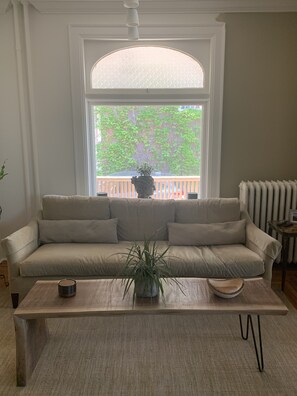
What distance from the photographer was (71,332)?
2.49m

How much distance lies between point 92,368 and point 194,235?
1.50 m

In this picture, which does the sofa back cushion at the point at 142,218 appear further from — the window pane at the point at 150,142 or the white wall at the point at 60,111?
the white wall at the point at 60,111

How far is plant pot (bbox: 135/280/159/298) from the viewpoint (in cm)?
206

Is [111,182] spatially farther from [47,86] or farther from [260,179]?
[260,179]

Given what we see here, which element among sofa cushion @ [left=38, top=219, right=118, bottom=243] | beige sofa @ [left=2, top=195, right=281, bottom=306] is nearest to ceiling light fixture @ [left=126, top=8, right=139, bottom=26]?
beige sofa @ [left=2, top=195, right=281, bottom=306]

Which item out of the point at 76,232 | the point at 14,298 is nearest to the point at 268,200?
A: the point at 76,232

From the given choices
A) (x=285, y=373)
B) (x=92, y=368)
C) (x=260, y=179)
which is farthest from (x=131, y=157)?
(x=285, y=373)

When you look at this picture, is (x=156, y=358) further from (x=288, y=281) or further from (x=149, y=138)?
(x=149, y=138)

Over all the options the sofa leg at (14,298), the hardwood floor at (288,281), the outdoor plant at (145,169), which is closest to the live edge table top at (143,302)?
the sofa leg at (14,298)

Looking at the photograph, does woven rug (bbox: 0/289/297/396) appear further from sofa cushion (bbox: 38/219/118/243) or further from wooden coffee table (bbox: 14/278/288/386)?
sofa cushion (bbox: 38/219/118/243)

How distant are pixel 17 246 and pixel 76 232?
566mm

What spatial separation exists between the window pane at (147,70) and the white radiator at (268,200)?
1.30 m

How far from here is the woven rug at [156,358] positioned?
6.34 feet

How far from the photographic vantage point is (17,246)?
9.20 feet
